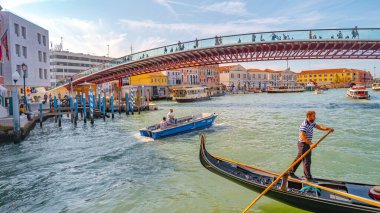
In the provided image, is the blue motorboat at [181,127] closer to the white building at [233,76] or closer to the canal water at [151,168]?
the canal water at [151,168]

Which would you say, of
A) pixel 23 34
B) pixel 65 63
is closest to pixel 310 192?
pixel 23 34

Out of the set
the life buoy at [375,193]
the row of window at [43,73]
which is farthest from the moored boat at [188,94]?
the life buoy at [375,193]

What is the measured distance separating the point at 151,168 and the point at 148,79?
51602mm

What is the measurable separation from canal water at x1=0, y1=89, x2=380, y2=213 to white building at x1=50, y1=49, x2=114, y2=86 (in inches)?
2291

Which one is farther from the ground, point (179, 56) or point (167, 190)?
point (179, 56)

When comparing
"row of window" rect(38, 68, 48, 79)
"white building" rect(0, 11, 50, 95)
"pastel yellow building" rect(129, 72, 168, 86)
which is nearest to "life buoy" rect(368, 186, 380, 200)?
"white building" rect(0, 11, 50, 95)

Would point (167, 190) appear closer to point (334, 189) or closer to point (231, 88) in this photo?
point (334, 189)

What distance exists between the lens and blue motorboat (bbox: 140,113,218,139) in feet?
45.0

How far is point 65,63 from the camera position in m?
70.6

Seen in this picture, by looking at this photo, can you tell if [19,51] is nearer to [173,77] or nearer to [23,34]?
[23,34]

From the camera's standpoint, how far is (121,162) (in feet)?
32.6

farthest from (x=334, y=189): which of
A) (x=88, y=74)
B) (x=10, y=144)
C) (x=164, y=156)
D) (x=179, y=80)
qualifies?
(x=179, y=80)

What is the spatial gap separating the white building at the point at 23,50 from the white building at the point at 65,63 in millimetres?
38603

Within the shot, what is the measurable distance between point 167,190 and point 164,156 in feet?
10.8
